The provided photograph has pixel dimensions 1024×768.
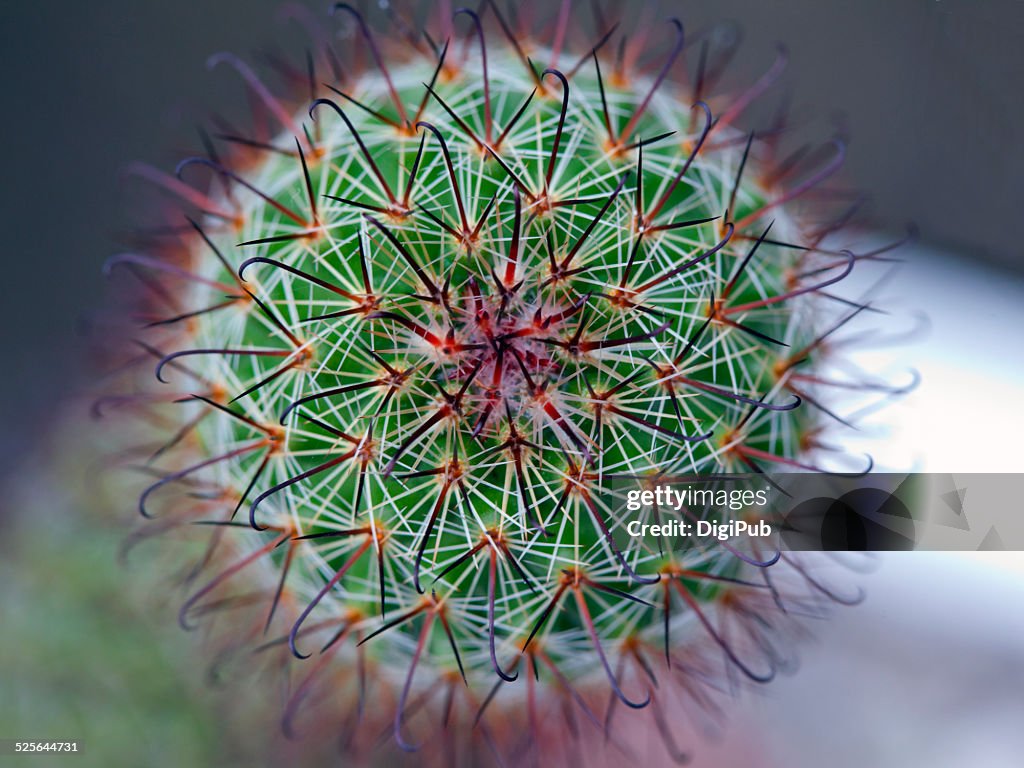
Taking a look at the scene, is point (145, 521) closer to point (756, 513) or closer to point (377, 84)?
point (377, 84)

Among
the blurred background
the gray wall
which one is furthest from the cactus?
the gray wall

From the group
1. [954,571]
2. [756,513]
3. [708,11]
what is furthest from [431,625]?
[708,11]

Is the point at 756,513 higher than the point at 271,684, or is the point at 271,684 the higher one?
the point at 756,513

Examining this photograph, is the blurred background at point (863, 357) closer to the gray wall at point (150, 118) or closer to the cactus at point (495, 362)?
the gray wall at point (150, 118)

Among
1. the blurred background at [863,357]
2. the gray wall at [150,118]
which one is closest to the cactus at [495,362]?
the blurred background at [863,357]

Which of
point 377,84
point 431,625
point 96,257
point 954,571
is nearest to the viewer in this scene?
point 431,625

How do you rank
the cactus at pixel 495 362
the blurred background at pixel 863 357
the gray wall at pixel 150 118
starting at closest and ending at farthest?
1. the cactus at pixel 495 362
2. the blurred background at pixel 863 357
3. the gray wall at pixel 150 118
